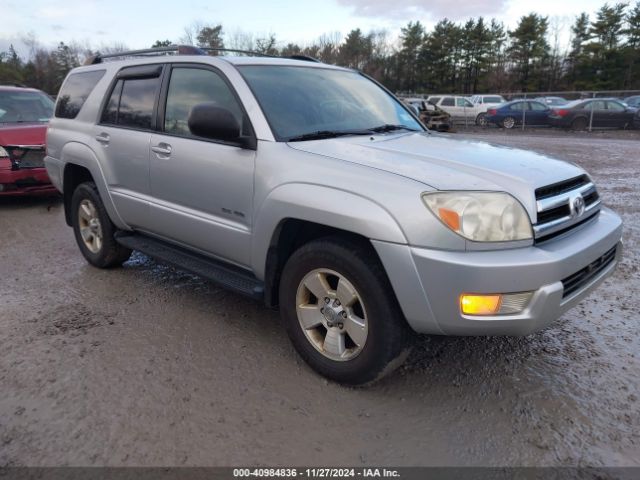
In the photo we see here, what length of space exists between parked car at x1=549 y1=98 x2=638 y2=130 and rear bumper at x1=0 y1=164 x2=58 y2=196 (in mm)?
21864

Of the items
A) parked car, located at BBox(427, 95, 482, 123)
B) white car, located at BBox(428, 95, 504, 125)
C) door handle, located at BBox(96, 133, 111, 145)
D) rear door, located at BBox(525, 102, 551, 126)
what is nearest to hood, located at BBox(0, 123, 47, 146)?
door handle, located at BBox(96, 133, 111, 145)

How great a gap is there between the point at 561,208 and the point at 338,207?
1.20 meters

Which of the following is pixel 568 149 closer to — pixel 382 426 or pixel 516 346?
pixel 516 346

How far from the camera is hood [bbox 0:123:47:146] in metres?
7.31

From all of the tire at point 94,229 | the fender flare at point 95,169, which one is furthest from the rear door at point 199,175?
the tire at point 94,229

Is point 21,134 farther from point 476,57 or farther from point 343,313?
point 476,57

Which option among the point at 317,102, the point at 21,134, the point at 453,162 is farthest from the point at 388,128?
the point at 21,134

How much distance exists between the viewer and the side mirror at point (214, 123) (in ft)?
9.80

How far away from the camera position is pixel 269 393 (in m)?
2.83

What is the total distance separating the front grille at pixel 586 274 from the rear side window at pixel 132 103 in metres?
3.12

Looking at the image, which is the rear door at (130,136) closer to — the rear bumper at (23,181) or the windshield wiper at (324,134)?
the windshield wiper at (324,134)

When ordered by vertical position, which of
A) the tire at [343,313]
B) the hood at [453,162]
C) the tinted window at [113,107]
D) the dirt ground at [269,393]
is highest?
the tinted window at [113,107]

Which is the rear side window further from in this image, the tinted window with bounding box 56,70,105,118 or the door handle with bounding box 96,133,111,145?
the tinted window with bounding box 56,70,105,118

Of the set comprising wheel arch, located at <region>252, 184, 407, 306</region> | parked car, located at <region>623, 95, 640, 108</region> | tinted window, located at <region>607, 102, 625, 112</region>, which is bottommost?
wheel arch, located at <region>252, 184, 407, 306</region>
